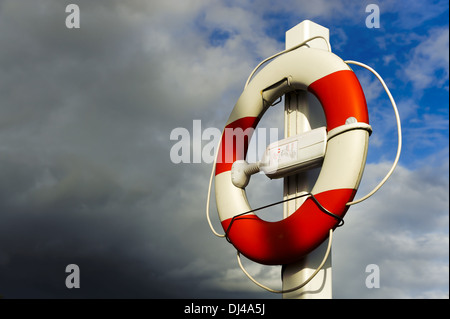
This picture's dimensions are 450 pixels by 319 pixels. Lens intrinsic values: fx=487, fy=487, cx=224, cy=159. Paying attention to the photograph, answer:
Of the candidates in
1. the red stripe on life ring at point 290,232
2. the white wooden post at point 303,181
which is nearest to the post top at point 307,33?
the white wooden post at point 303,181

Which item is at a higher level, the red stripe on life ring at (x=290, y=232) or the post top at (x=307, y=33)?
the post top at (x=307, y=33)

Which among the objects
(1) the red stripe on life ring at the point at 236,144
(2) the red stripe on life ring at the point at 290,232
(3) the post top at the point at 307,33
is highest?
(3) the post top at the point at 307,33

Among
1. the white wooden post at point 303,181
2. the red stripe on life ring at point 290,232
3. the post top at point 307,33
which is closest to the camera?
the red stripe on life ring at point 290,232

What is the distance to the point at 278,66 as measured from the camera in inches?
112

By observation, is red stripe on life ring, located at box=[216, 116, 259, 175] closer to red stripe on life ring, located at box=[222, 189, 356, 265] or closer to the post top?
red stripe on life ring, located at box=[222, 189, 356, 265]

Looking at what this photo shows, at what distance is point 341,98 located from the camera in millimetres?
2406

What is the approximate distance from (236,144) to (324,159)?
2.45 feet

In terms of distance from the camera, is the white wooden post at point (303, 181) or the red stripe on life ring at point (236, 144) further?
the red stripe on life ring at point (236, 144)

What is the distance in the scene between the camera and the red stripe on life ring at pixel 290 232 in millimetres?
2244

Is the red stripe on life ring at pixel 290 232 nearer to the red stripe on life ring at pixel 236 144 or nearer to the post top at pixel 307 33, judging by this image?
the red stripe on life ring at pixel 236 144

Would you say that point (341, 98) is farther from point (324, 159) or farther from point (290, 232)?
point (290, 232)
